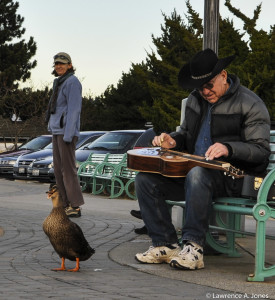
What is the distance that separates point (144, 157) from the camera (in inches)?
273

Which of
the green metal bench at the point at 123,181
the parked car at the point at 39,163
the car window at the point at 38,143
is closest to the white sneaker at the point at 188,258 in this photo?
the green metal bench at the point at 123,181

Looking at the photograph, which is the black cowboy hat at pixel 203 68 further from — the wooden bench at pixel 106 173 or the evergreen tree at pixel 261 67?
the evergreen tree at pixel 261 67

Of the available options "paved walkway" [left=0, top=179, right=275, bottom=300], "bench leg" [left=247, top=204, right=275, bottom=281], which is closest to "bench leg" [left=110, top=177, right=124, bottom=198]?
"paved walkway" [left=0, top=179, right=275, bottom=300]

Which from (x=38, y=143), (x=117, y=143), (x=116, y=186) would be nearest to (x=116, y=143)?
(x=117, y=143)

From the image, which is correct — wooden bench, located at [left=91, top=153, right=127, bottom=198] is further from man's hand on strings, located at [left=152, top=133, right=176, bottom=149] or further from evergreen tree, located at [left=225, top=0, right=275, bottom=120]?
evergreen tree, located at [left=225, top=0, right=275, bottom=120]

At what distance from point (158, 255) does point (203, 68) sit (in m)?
1.49

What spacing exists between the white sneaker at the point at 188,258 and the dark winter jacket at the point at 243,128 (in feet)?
2.26

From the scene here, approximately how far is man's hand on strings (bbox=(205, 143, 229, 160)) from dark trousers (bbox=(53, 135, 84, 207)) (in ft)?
14.4

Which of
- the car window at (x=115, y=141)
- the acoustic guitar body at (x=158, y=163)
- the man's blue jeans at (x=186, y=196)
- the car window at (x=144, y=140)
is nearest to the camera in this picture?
the man's blue jeans at (x=186, y=196)

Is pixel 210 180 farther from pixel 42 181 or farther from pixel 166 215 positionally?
pixel 42 181

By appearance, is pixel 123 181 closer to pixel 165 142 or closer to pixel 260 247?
pixel 165 142

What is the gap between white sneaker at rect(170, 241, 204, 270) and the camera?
655 centimetres

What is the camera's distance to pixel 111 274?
6.43 metres

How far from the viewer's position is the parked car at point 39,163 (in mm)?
22259
